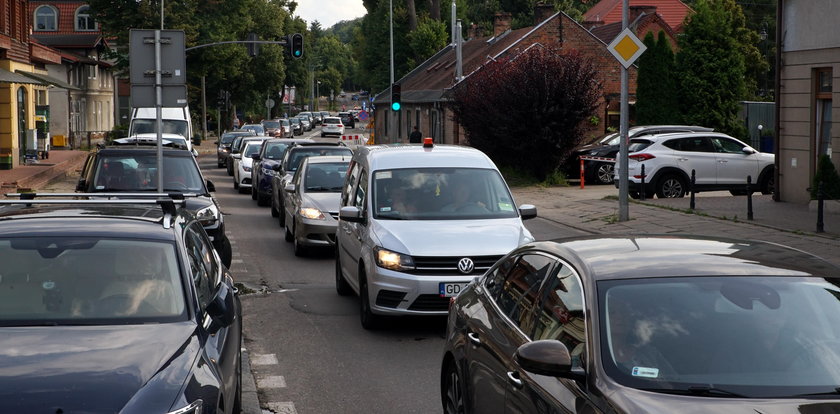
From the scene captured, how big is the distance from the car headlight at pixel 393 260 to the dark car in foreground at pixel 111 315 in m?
3.24

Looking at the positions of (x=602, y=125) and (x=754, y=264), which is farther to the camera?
(x=602, y=125)

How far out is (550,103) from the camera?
1210 inches

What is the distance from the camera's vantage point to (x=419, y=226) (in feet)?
34.3

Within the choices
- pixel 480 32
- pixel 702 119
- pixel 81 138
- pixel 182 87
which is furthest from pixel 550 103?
pixel 480 32

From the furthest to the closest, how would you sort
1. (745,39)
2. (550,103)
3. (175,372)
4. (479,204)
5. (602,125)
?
(745,39), (602,125), (550,103), (479,204), (175,372)

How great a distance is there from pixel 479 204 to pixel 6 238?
6.14 m

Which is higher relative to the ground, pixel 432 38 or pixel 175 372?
pixel 432 38

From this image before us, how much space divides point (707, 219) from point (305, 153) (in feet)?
27.6

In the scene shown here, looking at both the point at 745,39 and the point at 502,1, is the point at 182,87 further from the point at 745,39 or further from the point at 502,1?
the point at 502,1

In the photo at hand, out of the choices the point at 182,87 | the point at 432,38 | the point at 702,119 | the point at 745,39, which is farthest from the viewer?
the point at 432,38

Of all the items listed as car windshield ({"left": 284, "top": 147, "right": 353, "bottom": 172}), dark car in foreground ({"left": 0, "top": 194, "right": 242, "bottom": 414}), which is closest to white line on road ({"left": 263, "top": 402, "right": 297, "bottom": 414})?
dark car in foreground ({"left": 0, "top": 194, "right": 242, "bottom": 414})

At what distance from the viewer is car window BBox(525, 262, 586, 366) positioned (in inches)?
182

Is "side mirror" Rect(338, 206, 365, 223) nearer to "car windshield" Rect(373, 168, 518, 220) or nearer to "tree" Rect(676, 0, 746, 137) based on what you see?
"car windshield" Rect(373, 168, 518, 220)

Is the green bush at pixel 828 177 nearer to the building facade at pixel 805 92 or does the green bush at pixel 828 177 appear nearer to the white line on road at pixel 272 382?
the building facade at pixel 805 92
